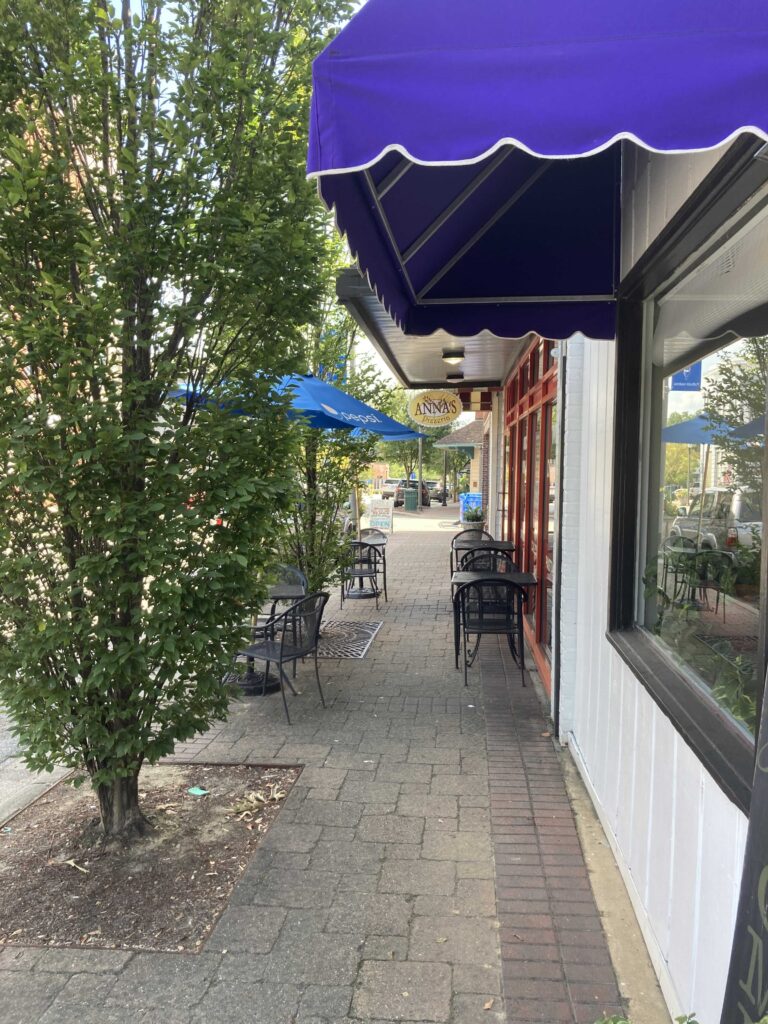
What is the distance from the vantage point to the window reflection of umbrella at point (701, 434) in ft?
7.71

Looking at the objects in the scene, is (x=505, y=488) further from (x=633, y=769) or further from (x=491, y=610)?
(x=633, y=769)

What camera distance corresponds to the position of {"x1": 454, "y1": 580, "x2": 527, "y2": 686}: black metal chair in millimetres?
6012

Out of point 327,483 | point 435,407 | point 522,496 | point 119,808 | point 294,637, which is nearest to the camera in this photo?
point 119,808

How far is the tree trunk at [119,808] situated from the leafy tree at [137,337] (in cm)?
Result: 19

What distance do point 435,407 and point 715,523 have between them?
31.5ft

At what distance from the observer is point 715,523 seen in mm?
2355

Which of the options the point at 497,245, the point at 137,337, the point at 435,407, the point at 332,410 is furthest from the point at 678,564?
the point at 435,407

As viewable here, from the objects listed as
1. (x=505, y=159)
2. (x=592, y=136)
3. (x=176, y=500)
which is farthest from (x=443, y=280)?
(x=592, y=136)

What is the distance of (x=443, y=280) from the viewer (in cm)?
368

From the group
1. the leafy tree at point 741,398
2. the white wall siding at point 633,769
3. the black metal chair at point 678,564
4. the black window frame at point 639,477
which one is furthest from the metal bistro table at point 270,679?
the leafy tree at point 741,398

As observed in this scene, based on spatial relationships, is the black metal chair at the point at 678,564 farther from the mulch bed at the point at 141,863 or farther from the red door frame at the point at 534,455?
the red door frame at the point at 534,455

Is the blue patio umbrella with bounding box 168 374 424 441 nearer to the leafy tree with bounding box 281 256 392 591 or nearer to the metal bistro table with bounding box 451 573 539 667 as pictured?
the leafy tree with bounding box 281 256 392 591

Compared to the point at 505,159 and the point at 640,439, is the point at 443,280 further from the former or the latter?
the point at 640,439

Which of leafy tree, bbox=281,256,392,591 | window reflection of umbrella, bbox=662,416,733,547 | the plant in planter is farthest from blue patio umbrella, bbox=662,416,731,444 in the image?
the plant in planter
